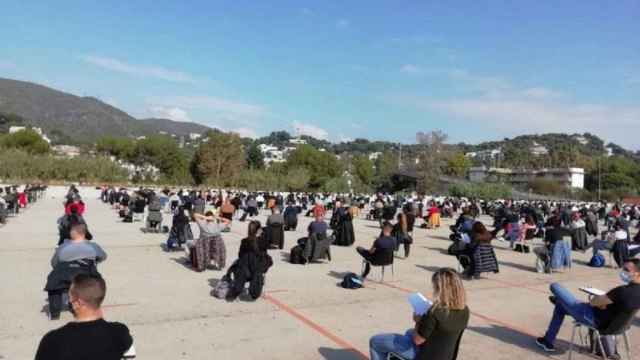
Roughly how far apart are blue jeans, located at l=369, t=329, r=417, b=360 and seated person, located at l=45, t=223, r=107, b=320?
13.0ft

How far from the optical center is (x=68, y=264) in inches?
286

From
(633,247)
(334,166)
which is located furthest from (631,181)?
(633,247)

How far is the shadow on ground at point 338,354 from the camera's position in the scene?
6.05m

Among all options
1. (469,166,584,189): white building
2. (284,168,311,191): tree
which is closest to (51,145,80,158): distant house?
(284,168,311,191): tree

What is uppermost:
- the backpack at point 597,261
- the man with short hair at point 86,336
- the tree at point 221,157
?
the tree at point 221,157

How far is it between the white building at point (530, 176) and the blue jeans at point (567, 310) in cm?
12186

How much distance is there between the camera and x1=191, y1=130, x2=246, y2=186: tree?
246ft

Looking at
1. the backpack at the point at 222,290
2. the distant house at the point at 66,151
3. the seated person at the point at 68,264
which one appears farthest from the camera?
the distant house at the point at 66,151

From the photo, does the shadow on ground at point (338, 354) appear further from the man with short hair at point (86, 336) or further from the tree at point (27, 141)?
the tree at point (27, 141)

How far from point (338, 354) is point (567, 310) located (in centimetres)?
255

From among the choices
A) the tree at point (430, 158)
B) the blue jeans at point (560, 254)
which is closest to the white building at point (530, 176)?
the tree at point (430, 158)

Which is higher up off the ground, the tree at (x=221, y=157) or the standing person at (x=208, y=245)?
the tree at (x=221, y=157)

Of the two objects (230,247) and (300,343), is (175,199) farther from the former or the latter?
(300,343)

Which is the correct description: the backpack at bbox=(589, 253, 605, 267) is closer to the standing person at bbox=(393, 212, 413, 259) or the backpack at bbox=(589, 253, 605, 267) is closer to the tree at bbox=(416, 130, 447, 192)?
the standing person at bbox=(393, 212, 413, 259)
